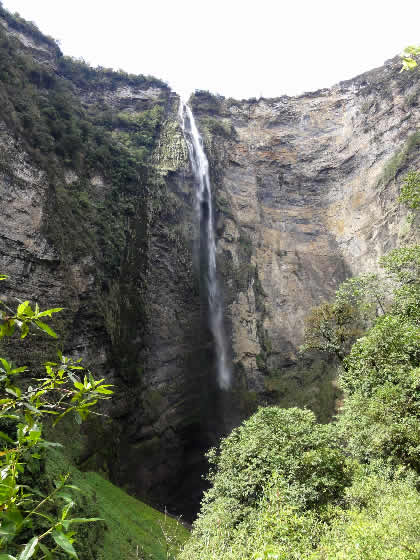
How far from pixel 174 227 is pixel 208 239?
4.21m

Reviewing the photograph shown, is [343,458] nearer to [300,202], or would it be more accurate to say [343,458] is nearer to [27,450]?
[27,450]

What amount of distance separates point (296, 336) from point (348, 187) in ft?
56.8

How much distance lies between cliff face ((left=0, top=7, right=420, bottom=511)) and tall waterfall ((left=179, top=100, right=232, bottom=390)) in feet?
2.91

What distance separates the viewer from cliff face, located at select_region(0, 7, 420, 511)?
57.8ft

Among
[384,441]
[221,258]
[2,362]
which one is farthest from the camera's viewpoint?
[221,258]

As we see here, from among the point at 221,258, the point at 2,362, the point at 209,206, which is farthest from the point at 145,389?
the point at 2,362

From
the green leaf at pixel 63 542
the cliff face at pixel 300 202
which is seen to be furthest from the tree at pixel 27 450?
the cliff face at pixel 300 202

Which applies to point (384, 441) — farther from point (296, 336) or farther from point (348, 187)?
point (348, 187)

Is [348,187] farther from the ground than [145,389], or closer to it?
→ farther from the ground

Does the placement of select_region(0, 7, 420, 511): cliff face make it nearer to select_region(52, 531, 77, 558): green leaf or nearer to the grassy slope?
the grassy slope

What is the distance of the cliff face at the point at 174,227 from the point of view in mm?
17625

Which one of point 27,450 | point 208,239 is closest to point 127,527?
point 27,450

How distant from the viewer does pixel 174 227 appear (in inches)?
1041

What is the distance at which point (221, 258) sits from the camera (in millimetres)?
29922
